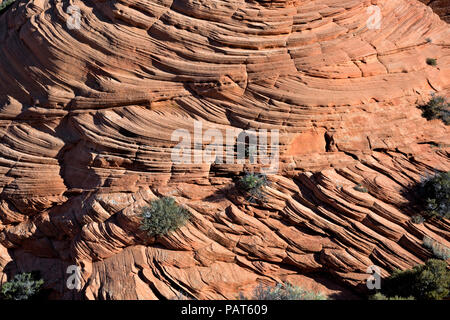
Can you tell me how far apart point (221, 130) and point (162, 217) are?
8.49 ft

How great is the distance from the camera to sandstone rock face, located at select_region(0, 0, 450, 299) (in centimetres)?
929

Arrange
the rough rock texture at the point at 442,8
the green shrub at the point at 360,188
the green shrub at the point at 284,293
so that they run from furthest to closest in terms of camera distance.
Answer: the rough rock texture at the point at 442,8, the green shrub at the point at 360,188, the green shrub at the point at 284,293

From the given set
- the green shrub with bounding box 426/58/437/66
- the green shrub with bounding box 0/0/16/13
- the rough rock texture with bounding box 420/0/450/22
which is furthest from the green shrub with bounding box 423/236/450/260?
the green shrub with bounding box 0/0/16/13

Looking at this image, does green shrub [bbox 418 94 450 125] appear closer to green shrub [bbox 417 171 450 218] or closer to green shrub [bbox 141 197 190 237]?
green shrub [bbox 417 171 450 218]

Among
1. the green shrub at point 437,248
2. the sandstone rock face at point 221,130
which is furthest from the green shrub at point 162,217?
the green shrub at point 437,248

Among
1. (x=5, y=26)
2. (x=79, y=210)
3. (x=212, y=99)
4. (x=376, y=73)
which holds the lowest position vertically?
(x=79, y=210)

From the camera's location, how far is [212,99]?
10141 mm

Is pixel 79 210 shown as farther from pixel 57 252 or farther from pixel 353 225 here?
pixel 353 225

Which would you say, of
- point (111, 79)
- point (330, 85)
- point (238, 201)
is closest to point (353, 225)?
point (238, 201)

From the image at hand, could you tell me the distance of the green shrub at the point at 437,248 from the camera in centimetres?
870

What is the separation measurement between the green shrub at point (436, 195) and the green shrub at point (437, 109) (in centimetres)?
184

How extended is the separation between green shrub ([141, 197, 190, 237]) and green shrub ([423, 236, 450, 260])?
5397mm

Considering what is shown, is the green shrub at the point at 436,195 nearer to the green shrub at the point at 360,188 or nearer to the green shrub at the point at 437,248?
the green shrub at the point at 437,248

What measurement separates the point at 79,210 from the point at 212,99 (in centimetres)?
433
